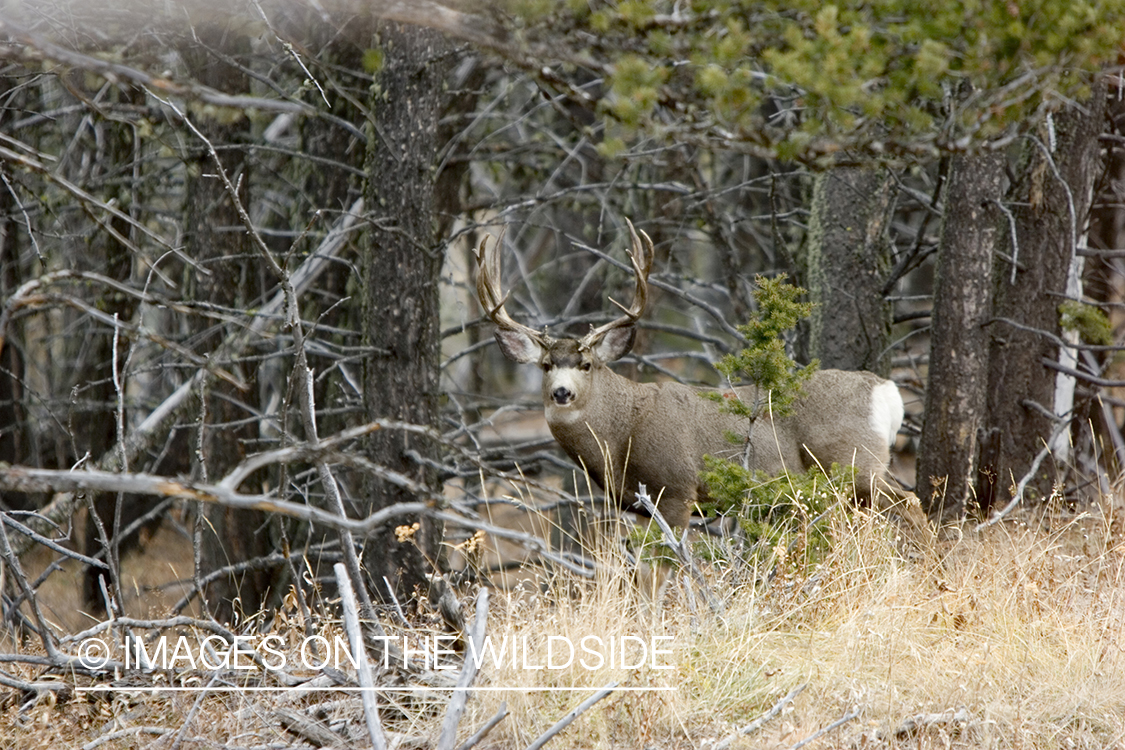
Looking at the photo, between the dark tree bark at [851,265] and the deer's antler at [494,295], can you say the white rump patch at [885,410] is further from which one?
the deer's antler at [494,295]

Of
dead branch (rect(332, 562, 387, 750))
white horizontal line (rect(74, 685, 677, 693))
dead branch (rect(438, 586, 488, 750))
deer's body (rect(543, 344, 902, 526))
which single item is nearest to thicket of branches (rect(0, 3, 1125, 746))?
white horizontal line (rect(74, 685, 677, 693))

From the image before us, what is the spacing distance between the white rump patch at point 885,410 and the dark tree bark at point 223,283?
13.4ft

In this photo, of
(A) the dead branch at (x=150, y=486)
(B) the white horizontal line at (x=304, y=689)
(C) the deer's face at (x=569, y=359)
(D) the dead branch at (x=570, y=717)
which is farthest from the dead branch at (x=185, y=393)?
(A) the dead branch at (x=150, y=486)

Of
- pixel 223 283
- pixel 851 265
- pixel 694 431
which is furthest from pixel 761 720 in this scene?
pixel 223 283

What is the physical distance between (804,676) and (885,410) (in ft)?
9.83

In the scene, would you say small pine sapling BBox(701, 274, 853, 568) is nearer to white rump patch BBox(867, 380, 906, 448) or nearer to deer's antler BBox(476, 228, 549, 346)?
white rump patch BBox(867, 380, 906, 448)

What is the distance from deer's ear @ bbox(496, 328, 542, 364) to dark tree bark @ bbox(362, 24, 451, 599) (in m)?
0.43

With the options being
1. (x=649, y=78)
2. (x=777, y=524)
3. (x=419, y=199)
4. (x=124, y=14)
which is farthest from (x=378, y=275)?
(x=649, y=78)

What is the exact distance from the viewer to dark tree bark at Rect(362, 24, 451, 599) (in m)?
6.84

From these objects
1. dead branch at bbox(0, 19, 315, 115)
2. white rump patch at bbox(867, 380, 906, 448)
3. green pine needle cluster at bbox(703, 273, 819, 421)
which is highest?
dead branch at bbox(0, 19, 315, 115)

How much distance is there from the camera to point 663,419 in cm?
718

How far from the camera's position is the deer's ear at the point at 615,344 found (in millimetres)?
7230

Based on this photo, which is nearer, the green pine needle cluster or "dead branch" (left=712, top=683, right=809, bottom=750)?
"dead branch" (left=712, top=683, right=809, bottom=750)

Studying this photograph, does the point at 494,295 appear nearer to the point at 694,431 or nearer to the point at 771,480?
the point at 694,431
